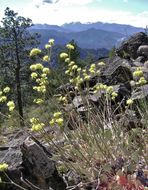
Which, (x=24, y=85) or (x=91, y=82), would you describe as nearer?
(x=91, y=82)

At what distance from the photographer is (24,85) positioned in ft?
125

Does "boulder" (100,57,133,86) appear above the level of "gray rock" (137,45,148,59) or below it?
below

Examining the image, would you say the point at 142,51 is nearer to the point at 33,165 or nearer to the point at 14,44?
the point at 33,165

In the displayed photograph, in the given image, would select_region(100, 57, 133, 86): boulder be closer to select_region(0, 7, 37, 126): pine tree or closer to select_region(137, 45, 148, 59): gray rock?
select_region(137, 45, 148, 59): gray rock

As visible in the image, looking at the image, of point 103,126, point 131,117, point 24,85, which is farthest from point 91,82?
point 24,85

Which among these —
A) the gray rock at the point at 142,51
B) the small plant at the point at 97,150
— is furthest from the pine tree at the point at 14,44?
the small plant at the point at 97,150

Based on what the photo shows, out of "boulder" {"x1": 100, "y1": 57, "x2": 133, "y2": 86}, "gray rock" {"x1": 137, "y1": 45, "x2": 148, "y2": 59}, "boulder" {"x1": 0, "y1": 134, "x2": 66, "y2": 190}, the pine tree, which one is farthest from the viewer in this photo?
the pine tree

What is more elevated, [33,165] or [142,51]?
[142,51]

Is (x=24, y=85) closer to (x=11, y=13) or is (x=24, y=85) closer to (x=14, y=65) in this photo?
(x=14, y=65)

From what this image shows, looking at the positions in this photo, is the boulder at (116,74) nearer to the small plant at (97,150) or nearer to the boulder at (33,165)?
the small plant at (97,150)

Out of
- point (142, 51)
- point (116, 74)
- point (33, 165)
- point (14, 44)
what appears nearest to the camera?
point (33, 165)

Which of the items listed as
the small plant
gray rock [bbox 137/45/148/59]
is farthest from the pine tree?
the small plant

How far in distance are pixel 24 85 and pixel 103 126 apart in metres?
33.5

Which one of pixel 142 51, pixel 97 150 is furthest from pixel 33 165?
pixel 142 51
